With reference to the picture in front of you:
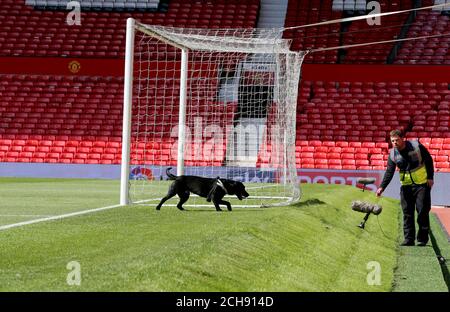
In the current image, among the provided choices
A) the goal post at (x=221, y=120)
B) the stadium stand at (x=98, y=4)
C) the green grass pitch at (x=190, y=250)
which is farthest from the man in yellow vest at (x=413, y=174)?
the stadium stand at (x=98, y=4)

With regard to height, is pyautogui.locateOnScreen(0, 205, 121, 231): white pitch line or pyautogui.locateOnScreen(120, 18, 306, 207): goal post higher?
pyautogui.locateOnScreen(120, 18, 306, 207): goal post

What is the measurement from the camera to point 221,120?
31141 mm

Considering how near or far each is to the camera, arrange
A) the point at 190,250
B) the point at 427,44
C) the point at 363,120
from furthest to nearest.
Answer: the point at 427,44 → the point at 363,120 → the point at 190,250

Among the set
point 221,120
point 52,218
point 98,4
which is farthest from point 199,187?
point 98,4

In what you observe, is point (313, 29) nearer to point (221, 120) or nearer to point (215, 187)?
point (221, 120)

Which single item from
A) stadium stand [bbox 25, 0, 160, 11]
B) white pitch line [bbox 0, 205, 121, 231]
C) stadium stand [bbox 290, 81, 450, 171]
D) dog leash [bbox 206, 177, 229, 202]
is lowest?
white pitch line [bbox 0, 205, 121, 231]

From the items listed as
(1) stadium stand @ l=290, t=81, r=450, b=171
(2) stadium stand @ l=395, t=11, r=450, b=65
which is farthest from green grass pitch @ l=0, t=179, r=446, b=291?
(2) stadium stand @ l=395, t=11, r=450, b=65

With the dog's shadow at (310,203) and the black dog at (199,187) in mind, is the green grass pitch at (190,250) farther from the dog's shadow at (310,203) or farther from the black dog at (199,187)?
the dog's shadow at (310,203)

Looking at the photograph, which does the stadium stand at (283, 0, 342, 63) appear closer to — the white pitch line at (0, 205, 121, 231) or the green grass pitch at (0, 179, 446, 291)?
the green grass pitch at (0, 179, 446, 291)

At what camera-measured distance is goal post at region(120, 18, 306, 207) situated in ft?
58.3

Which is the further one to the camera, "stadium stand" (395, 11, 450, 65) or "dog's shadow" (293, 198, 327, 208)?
"stadium stand" (395, 11, 450, 65)

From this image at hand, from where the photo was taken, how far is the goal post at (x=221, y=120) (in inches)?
700

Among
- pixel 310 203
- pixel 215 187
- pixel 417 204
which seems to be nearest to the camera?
pixel 417 204
